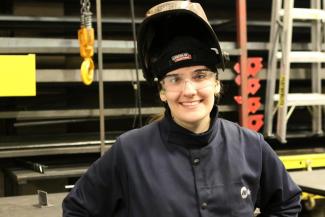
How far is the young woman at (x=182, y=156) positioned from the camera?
1.06 m

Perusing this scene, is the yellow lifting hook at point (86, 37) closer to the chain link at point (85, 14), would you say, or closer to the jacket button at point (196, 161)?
the chain link at point (85, 14)

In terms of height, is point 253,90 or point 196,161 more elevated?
point 253,90

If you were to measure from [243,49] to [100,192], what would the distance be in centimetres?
171

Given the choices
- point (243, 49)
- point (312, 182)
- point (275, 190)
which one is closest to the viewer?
point (275, 190)

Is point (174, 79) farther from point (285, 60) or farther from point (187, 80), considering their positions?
point (285, 60)

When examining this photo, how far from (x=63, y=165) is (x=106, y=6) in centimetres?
113

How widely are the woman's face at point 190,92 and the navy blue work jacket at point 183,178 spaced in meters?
0.05

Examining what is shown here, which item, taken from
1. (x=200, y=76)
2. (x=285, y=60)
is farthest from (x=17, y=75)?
(x=285, y=60)

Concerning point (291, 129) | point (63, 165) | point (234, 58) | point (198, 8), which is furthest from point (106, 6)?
point (198, 8)

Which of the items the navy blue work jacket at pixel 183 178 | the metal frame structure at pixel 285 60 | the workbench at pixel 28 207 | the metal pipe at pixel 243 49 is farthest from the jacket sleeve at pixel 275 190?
the metal frame structure at pixel 285 60

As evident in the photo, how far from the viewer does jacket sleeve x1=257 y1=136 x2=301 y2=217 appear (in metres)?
1.16

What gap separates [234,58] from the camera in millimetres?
2902

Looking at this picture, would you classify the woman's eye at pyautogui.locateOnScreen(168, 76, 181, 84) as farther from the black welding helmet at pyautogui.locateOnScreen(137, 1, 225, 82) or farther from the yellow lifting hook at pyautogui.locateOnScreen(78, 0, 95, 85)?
the yellow lifting hook at pyautogui.locateOnScreen(78, 0, 95, 85)

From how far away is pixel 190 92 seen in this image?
1.04 m
